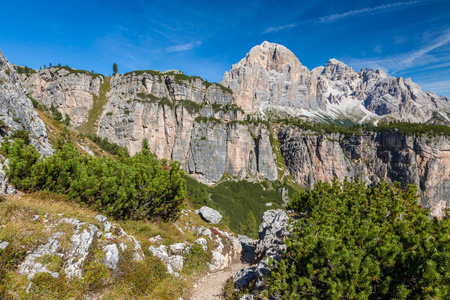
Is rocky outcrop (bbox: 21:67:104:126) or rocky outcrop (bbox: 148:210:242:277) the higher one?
rocky outcrop (bbox: 21:67:104:126)

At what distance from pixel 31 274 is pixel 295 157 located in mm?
173547

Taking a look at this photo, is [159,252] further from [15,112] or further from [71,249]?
[15,112]

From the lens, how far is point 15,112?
26.1 metres

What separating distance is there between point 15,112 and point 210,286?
100 feet

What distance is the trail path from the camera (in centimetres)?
1570

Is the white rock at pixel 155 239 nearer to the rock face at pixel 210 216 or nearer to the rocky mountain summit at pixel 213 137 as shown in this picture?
the rock face at pixel 210 216

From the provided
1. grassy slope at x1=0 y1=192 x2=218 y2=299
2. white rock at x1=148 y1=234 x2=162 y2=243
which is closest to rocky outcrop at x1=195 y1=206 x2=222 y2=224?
white rock at x1=148 y1=234 x2=162 y2=243

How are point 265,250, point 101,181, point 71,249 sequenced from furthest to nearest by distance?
1. point 265,250
2. point 101,181
3. point 71,249

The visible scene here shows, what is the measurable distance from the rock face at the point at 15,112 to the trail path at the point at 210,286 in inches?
935

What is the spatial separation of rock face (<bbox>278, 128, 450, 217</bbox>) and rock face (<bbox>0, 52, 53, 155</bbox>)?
162890 mm

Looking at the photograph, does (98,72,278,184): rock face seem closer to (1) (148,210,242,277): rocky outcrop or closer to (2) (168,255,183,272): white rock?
(1) (148,210,242,277): rocky outcrop

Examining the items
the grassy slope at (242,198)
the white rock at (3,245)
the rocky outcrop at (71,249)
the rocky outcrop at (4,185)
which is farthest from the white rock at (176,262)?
the grassy slope at (242,198)

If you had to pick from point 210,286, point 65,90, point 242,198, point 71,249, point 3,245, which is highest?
point 65,90

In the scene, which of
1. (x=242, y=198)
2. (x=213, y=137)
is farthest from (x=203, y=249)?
(x=213, y=137)
